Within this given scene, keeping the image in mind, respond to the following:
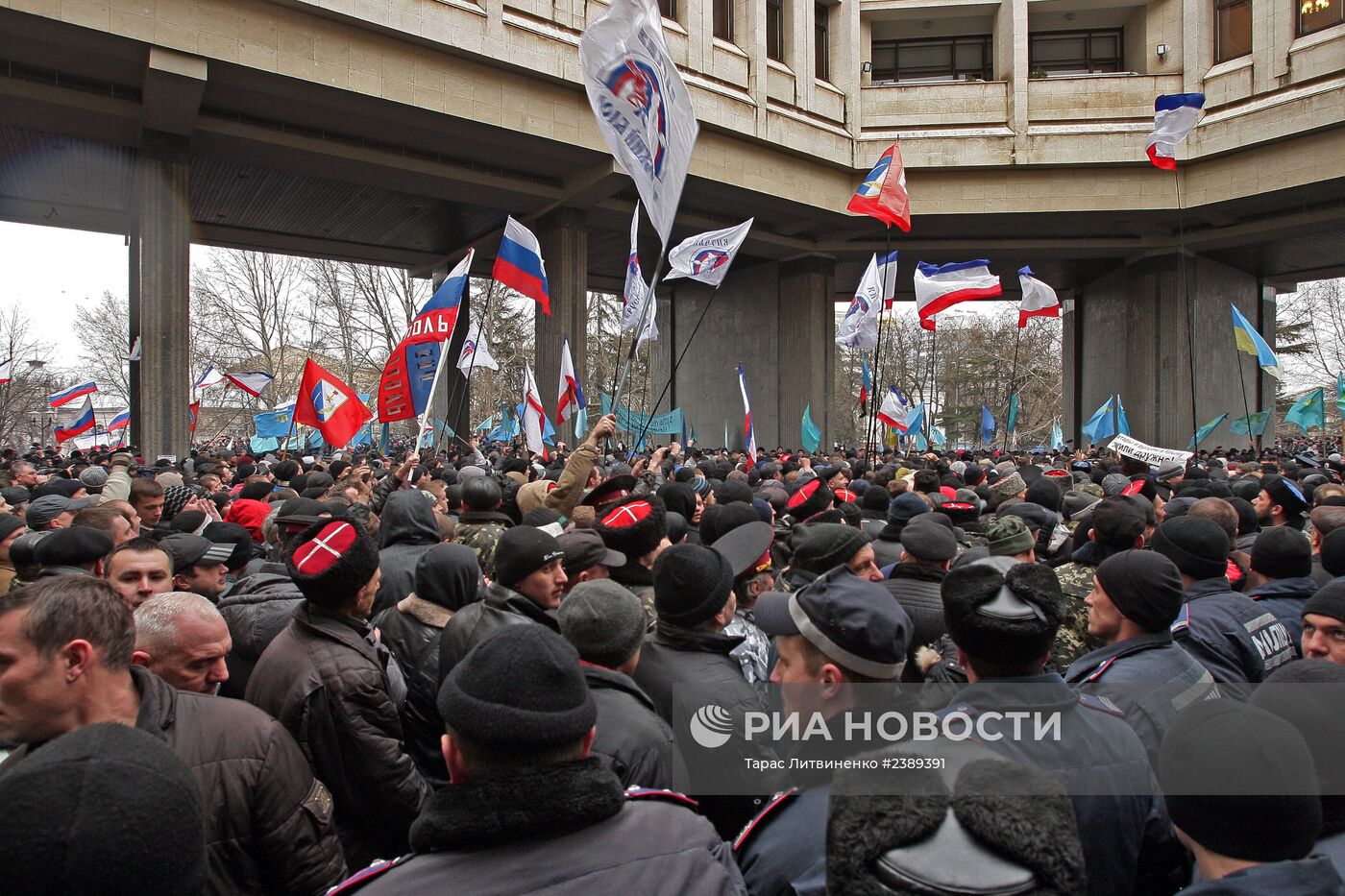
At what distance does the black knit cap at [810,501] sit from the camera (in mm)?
7191

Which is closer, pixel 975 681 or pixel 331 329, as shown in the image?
pixel 975 681

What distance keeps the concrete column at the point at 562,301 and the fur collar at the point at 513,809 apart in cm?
2403

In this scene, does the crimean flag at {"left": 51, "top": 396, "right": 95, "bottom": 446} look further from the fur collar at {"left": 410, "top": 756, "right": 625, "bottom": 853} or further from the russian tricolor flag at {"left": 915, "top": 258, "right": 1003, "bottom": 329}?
the fur collar at {"left": 410, "top": 756, "right": 625, "bottom": 853}

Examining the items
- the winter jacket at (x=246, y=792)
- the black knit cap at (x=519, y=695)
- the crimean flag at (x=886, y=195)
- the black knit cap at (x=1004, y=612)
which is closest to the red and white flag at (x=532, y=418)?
the crimean flag at (x=886, y=195)

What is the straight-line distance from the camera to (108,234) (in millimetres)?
29875

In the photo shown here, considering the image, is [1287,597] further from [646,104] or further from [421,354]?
[421,354]

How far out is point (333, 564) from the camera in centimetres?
308

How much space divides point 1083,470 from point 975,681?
1248 cm

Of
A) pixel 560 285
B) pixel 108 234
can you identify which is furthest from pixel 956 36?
pixel 108 234

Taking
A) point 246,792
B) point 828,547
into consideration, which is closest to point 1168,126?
point 828,547

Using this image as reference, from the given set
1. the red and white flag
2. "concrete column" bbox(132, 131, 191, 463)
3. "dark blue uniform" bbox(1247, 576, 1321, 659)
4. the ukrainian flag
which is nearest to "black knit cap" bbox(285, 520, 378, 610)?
"dark blue uniform" bbox(1247, 576, 1321, 659)

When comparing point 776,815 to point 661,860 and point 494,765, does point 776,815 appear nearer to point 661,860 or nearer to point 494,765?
point 661,860

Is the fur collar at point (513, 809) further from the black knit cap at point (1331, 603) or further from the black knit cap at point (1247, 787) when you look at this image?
the black knit cap at point (1331, 603)

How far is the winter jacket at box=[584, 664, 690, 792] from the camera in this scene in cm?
250
